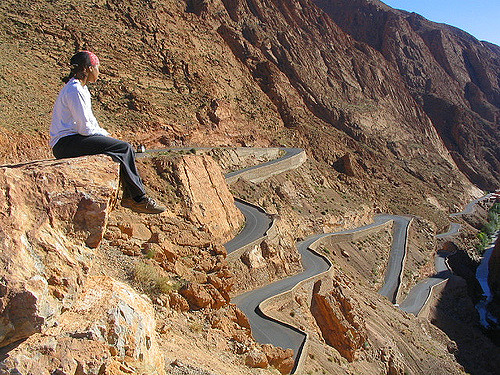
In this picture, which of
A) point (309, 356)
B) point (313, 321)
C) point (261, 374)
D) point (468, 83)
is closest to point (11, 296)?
point (261, 374)

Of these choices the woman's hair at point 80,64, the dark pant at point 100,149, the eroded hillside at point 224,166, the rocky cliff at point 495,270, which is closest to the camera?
the woman's hair at point 80,64

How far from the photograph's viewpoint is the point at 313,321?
19422mm

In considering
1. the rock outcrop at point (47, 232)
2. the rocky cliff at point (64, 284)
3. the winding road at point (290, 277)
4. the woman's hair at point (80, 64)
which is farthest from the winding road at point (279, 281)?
the woman's hair at point (80, 64)

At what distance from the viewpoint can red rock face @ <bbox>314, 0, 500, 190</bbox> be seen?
90.5m

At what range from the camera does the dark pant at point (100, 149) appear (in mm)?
5242

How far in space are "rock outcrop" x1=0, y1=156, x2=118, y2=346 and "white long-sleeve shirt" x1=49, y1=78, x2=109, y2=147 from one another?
1.19 feet

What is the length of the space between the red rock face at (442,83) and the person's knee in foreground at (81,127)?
9111 centimetres

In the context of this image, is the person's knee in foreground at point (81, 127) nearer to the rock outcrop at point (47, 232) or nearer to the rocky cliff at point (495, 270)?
the rock outcrop at point (47, 232)

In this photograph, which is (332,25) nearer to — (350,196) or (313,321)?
(350,196)

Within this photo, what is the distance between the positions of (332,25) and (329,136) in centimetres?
2871

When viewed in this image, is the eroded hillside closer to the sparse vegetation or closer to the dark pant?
the sparse vegetation

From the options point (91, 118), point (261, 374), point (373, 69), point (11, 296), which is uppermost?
point (373, 69)

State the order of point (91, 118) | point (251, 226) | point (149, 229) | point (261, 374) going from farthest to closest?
1. point (251, 226)
2. point (149, 229)
3. point (261, 374)
4. point (91, 118)

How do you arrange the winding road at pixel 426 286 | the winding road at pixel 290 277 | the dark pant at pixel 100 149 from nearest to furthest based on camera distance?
the dark pant at pixel 100 149
the winding road at pixel 290 277
the winding road at pixel 426 286
